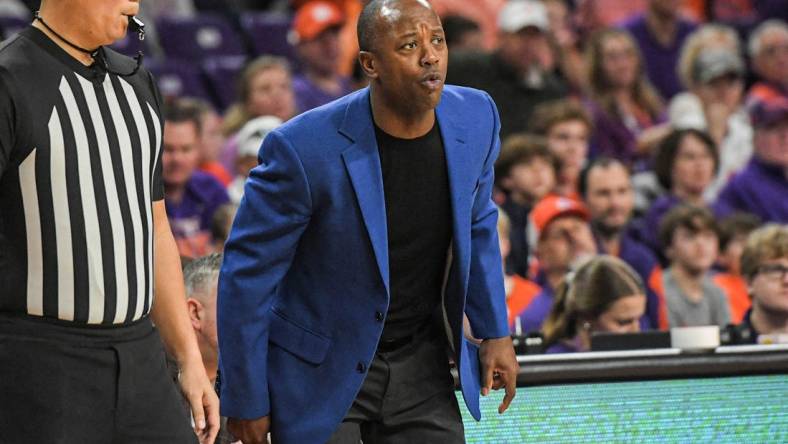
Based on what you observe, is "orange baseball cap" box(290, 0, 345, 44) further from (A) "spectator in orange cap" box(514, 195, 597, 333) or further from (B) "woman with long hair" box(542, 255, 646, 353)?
(B) "woman with long hair" box(542, 255, 646, 353)

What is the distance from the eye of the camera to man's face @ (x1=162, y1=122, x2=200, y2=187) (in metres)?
6.39

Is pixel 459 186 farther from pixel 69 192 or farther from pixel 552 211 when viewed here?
pixel 552 211

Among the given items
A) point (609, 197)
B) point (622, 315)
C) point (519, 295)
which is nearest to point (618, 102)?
point (609, 197)

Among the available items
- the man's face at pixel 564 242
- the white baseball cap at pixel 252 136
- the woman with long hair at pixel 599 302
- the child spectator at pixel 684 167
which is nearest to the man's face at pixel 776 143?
the child spectator at pixel 684 167

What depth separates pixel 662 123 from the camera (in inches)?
343

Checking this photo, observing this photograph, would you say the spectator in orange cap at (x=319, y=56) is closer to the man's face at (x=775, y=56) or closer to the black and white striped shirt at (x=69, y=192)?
the man's face at (x=775, y=56)

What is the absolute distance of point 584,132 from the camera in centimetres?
762

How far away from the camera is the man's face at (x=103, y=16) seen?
102 inches

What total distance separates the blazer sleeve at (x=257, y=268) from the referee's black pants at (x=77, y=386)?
24cm

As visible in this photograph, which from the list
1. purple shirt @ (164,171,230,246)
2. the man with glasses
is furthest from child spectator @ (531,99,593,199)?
the man with glasses

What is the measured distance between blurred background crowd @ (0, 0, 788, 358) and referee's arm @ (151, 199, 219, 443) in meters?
0.95

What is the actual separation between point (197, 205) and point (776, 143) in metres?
3.09

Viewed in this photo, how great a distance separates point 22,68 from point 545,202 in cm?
411

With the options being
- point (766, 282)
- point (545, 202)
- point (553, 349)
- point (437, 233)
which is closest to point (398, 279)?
point (437, 233)
